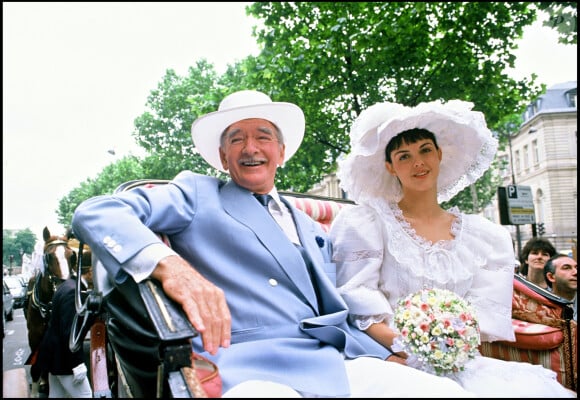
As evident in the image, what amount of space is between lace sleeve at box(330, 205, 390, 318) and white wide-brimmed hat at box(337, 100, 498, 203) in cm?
19

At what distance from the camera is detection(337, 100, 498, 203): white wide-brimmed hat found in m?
2.45

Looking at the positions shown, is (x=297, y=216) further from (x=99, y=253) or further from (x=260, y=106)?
(x=99, y=253)

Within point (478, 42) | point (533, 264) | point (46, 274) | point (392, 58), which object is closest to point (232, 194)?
point (46, 274)

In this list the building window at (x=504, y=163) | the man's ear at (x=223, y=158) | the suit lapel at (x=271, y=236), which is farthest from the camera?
the building window at (x=504, y=163)

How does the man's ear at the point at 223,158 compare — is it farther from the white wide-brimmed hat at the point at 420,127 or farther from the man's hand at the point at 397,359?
the man's hand at the point at 397,359

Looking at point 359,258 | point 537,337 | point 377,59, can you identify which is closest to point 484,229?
point 537,337

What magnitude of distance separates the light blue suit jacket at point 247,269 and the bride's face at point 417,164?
61 centimetres

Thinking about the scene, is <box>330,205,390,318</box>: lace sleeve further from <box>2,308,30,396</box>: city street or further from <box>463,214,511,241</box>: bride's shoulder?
<box>2,308,30,396</box>: city street

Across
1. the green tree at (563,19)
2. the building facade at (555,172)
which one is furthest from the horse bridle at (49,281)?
the building facade at (555,172)

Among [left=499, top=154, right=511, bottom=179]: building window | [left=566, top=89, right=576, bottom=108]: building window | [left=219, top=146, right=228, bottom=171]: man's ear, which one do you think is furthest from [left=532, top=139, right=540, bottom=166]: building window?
[left=219, top=146, right=228, bottom=171]: man's ear

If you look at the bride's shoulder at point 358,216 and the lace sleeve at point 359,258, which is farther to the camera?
the bride's shoulder at point 358,216

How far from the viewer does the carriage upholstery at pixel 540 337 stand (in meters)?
2.28

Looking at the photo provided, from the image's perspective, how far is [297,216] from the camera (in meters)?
2.42

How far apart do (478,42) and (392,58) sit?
166cm
